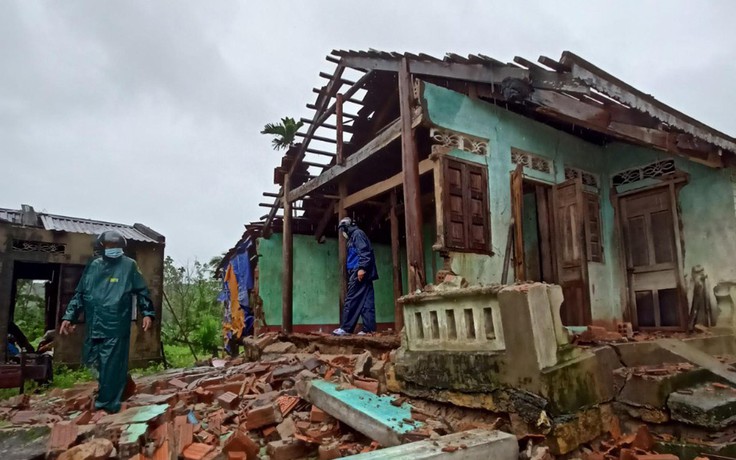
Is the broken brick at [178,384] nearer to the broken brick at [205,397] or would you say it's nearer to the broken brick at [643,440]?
the broken brick at [205,397]

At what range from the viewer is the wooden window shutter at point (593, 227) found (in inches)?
289

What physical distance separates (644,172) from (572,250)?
2.08 metres

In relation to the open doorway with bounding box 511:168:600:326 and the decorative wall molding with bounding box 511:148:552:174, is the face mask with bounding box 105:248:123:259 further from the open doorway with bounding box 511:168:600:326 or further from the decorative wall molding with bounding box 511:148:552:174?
the decorative wall molding with bounding box 511:148:552:174

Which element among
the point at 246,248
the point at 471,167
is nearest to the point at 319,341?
the point at 471,167

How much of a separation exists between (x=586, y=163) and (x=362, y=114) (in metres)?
4.16

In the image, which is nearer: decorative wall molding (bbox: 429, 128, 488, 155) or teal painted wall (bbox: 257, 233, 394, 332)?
decorative wall molding (bbox: 429, 128, 488, 155)

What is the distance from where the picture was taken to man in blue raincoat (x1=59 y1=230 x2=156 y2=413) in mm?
4602

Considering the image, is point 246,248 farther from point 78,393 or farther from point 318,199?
point 78,393

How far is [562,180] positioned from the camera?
748 cm

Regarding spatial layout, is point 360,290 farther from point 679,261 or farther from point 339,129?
point 679,261

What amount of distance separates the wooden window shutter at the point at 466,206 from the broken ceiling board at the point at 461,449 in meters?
3.19

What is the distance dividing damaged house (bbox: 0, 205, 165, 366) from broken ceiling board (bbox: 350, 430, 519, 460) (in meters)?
9.48

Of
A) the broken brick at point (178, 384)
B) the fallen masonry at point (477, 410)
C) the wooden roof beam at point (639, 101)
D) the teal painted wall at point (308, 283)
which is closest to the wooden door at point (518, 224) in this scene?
the wooden roof beam at point (639, 101)

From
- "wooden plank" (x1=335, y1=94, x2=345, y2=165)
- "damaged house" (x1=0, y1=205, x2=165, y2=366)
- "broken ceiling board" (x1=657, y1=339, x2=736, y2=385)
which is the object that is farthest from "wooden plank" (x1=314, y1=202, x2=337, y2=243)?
"broken ceiling board" (x1=657, y1=339, x2=736, y2=385)
